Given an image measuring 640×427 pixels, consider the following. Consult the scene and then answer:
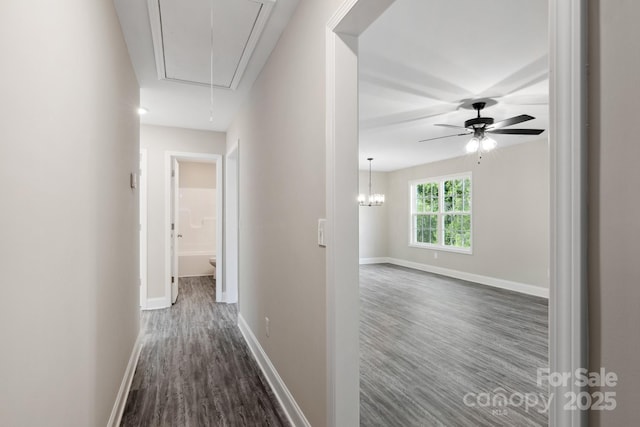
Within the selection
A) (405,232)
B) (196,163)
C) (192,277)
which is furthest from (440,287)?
(196,163)

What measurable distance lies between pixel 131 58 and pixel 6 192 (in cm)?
240

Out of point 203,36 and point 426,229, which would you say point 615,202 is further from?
point 426,229

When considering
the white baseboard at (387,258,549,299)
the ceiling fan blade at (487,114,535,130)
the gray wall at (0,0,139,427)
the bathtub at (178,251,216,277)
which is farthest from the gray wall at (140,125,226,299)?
the white baseboard at (387,258,549,299)

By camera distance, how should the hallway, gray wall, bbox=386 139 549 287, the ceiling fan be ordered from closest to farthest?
the hallway, the ceiling fan, gray wall, bbox=386 139 549 287

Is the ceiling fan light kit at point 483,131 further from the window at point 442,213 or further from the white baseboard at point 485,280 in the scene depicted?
the window at point 442,213

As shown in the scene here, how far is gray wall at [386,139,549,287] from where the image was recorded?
5406 millimetres

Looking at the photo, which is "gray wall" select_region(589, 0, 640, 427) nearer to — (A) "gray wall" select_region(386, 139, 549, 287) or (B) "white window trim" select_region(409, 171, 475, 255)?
(A) "gray wall" select_region(386, 139, 549, 287)

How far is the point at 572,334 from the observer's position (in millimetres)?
572

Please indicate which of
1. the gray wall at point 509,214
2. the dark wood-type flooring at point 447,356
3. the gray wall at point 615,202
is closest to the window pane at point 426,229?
the gray wall at point 509,214

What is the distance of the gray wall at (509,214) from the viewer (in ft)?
17.7

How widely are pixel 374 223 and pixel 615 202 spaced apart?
8.79 m

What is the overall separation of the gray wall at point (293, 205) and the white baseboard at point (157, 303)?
206cm

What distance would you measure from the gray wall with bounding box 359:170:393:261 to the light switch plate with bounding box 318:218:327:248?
7396 millimetres

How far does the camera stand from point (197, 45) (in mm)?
2451
